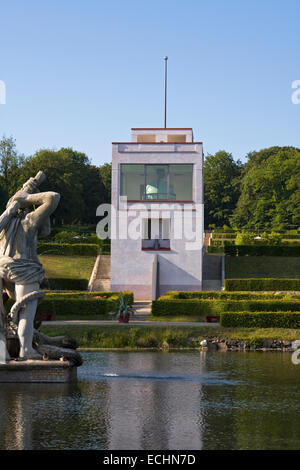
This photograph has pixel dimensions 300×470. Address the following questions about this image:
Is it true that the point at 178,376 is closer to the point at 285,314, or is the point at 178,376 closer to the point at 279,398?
the point at 279,398

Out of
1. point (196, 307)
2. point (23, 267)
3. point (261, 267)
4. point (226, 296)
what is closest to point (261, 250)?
point (261, 267)

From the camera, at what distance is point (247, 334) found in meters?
30.5

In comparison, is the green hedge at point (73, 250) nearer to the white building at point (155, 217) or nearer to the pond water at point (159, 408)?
the white building at point (155, 217)

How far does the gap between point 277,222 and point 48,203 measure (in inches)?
3631

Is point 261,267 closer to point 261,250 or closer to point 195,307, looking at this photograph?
point 261,250

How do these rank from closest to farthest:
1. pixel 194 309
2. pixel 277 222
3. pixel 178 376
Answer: pixel 178 376 → pixel 194 309 → pixel 277 222

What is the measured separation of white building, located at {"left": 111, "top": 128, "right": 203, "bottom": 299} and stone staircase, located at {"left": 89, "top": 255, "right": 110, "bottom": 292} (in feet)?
4.14

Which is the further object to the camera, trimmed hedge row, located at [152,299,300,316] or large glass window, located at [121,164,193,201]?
large glass window, located at [121,164,193,201]

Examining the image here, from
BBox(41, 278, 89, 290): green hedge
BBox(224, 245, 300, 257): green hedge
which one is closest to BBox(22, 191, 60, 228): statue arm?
BBox(41, 278, 89, 290): green hedge

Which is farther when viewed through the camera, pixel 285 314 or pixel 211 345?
pixel 285 314

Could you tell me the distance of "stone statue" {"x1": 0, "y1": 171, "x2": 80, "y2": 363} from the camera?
1934 centimetres

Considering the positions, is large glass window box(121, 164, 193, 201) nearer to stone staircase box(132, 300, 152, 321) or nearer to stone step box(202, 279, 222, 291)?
stone step box(202, 279, 222, 291)

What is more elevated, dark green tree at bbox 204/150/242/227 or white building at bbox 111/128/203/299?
dark green tree at bbox 204/150/242/227
